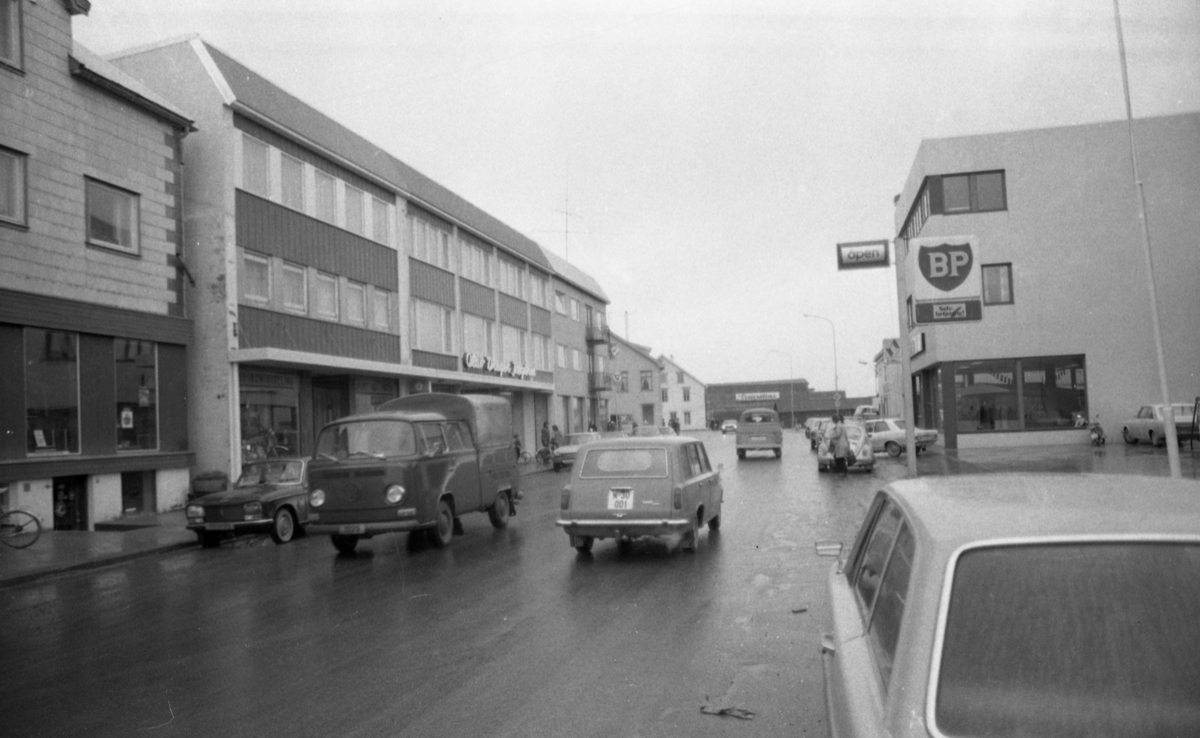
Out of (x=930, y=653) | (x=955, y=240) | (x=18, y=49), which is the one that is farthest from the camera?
(x=18, y=49)

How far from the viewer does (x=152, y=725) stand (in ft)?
16.9

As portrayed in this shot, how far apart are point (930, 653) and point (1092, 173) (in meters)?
37.4

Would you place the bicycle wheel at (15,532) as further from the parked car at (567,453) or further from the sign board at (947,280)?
the parked car at (567,453)

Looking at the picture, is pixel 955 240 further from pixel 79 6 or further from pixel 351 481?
pixel 79 6

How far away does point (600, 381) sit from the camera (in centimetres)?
5416

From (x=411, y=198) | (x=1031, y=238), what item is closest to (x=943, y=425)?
(x=1031, y=238)

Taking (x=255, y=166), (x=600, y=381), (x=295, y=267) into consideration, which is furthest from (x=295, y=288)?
(x=600, y=381)

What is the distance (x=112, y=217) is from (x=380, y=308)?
10.5 m

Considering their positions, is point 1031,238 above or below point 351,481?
above

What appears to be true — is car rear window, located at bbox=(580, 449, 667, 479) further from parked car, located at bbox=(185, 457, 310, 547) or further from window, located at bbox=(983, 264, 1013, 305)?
window, located at bbox=(983, 264, 1013, 305)

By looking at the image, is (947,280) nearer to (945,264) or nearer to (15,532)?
(945,264)

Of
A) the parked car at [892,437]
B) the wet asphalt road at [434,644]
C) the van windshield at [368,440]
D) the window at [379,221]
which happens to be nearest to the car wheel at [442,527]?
the wet asphalt road at [434,644]

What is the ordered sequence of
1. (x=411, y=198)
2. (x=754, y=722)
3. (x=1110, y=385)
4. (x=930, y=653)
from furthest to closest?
1. (x=1110, y=385)
2. (x=411, y=198)
3. (x=754, y=722)
4. (x=930, y=653)

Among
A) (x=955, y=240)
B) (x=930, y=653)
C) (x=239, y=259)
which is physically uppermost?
(x=239, y=259)
